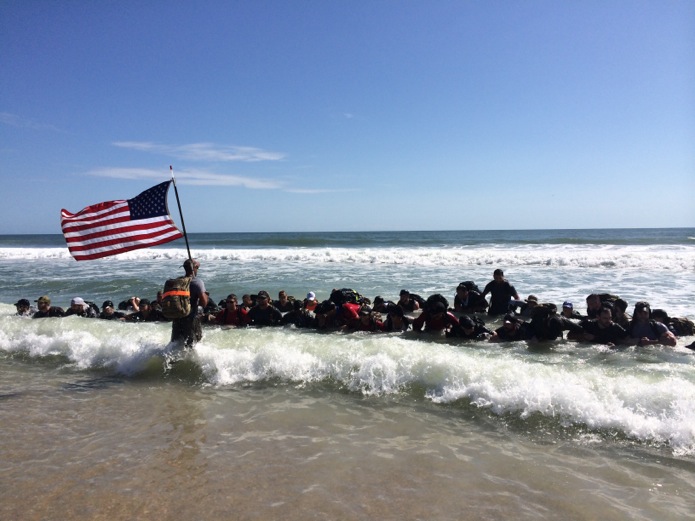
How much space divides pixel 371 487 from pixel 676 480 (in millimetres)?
2629

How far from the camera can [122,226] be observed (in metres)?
8.33

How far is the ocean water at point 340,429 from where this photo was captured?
12.5 feet

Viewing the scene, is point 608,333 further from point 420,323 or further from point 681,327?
point 420,323

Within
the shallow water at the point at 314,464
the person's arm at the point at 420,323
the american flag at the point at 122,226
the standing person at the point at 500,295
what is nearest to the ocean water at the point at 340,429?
the shallow water at the point at 314,464

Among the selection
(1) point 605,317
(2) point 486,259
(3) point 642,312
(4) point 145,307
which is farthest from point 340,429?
(2) point 486,259

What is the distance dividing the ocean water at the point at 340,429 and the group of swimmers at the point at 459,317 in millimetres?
392

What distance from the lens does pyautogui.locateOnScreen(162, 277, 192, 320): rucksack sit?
271 inches

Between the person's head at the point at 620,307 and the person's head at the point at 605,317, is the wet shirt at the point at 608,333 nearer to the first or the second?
the person's head at the point at 605,317

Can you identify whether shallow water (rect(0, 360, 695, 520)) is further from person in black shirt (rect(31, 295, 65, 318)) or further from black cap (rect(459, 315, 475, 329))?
person in black shirt (rect(31, 295, 65, 318))

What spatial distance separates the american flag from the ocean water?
6.06ft

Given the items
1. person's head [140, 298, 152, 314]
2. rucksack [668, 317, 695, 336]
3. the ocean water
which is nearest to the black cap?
the ocean water

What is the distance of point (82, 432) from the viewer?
206 inches

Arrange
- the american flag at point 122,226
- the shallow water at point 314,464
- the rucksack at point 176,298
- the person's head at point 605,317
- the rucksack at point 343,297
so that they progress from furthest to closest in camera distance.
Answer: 1. the rucksack at point 343,297
2. the person's head at point 605,317
3. the american flag at point 122,226
4. the rucksack at point 176,298
5. the shallow water at point 314,464

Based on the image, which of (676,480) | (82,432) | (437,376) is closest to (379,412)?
(437,376)
